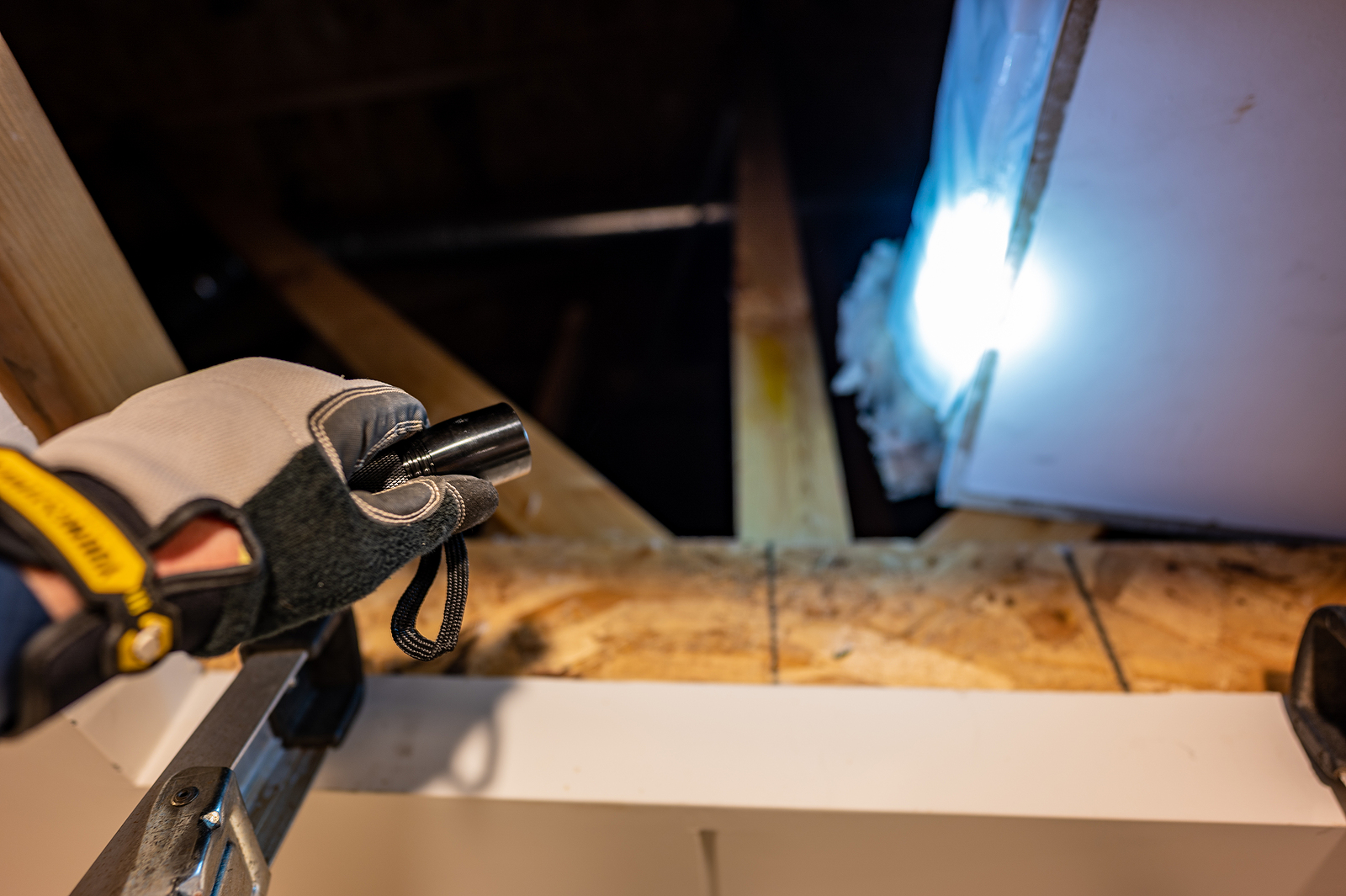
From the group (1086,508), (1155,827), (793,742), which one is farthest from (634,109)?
(1155,827)

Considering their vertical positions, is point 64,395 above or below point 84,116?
below

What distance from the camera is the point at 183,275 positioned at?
6.13ft

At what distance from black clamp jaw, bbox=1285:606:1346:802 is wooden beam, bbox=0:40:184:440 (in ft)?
3.66

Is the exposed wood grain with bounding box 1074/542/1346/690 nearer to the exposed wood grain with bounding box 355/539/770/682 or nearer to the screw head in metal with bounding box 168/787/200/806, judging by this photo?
the exposed wood grain with bounding box 355/539/770/682

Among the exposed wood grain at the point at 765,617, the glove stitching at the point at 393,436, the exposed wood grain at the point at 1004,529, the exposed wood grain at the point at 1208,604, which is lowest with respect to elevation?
the exposed wood grain at the point at 1004,529

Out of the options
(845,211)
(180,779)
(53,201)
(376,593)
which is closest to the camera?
(180,779)

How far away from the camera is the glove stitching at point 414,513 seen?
43 cm

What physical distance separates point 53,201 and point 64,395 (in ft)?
0.54

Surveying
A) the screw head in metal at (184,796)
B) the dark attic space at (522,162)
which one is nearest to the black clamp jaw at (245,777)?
the screw head in metal at (184,796)

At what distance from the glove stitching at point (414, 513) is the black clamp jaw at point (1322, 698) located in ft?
2.47

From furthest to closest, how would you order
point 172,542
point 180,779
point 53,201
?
point 53,201
point 180,779
point 172,542

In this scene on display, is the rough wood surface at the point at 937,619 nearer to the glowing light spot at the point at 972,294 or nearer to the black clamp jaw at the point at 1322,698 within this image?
the black clamp jaw at the point at 1322,698

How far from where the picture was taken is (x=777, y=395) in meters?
1.16

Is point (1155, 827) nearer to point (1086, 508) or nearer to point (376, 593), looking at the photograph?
point (1086, 508)
